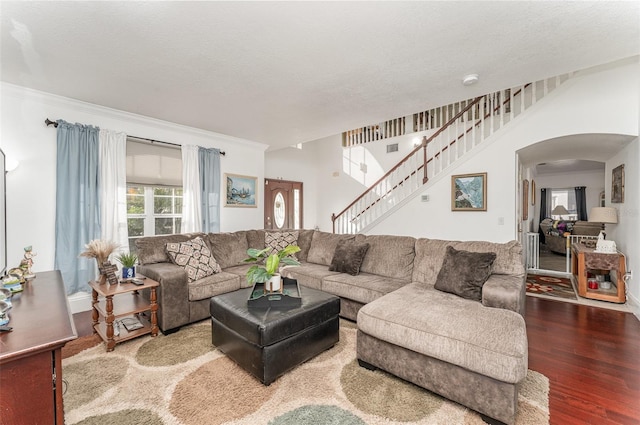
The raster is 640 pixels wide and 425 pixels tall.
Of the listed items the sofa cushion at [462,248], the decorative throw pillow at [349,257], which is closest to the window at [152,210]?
the decorative throw pillow at [349,257]

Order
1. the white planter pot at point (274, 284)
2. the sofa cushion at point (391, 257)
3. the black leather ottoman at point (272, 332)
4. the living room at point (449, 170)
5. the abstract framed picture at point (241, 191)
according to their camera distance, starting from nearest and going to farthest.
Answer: the black leather ottoman at point (272, 332) → the white planter pot at point (274, 284) → the living room at point (449, 170) → the sofa cushion at point (391, 257) → the abstract framed picture at point (241, 191)

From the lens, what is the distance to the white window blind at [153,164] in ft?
13.0

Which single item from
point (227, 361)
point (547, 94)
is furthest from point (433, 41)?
point (227, 361)

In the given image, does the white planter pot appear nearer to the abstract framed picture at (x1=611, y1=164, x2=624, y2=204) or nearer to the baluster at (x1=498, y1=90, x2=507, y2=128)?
the baluster at (x1=498, y1=90, x2=507, y2=128)

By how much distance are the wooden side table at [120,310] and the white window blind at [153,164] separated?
1773mm

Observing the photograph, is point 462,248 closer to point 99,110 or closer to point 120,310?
point 120,310

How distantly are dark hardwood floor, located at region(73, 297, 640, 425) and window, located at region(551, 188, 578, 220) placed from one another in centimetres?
859

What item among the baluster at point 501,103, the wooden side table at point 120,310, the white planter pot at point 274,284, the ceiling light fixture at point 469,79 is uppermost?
the baluster at point 501,103

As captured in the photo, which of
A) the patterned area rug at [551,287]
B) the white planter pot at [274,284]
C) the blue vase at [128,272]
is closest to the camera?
the white planter pot at [274,284]

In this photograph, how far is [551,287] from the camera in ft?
14.6

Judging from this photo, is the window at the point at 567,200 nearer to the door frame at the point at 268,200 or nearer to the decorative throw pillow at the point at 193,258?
the door frame at the point at 268,200

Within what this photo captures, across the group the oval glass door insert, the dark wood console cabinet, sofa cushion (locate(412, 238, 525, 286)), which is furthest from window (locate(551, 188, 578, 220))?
the dark wood console cabinet

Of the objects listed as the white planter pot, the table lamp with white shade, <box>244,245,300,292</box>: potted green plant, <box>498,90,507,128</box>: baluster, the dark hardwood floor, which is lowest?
the dark hardwood floor

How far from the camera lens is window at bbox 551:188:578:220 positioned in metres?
9.98
